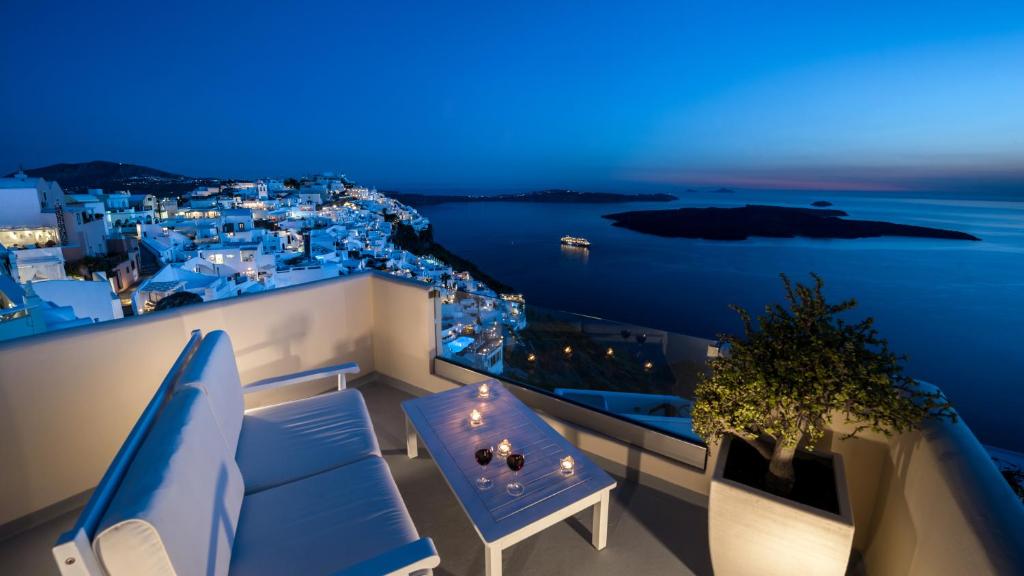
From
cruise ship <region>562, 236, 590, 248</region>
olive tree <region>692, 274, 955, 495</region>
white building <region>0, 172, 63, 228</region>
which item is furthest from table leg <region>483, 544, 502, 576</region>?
cruise ship <region>562, 236, 590, 248</region>

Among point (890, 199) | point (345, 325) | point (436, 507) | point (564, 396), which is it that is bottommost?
point (436, 507)

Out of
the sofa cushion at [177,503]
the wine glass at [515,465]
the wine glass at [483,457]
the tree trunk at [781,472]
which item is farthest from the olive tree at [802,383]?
the sofa cushion at [177,503]

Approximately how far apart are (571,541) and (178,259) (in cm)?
2606

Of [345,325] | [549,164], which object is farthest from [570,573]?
[549,164]

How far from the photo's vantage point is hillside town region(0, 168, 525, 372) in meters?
3.77

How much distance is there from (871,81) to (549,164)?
34678 millimetres

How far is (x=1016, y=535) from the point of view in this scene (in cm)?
95

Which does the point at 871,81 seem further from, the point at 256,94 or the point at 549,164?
the point at 256,94

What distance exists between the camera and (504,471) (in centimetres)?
202

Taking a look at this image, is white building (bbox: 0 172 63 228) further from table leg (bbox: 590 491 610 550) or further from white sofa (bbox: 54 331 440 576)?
table leg (bbox: 590 491 610 550)

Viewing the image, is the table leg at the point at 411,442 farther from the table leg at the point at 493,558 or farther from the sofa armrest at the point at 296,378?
the table leg at the point at 493,558

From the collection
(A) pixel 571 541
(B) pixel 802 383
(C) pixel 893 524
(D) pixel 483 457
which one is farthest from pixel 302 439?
(C) pixel 893 524

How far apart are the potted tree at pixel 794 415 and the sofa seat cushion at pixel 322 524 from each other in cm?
133

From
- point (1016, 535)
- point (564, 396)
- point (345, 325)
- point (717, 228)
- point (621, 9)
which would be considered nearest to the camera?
point (1016, 535)
